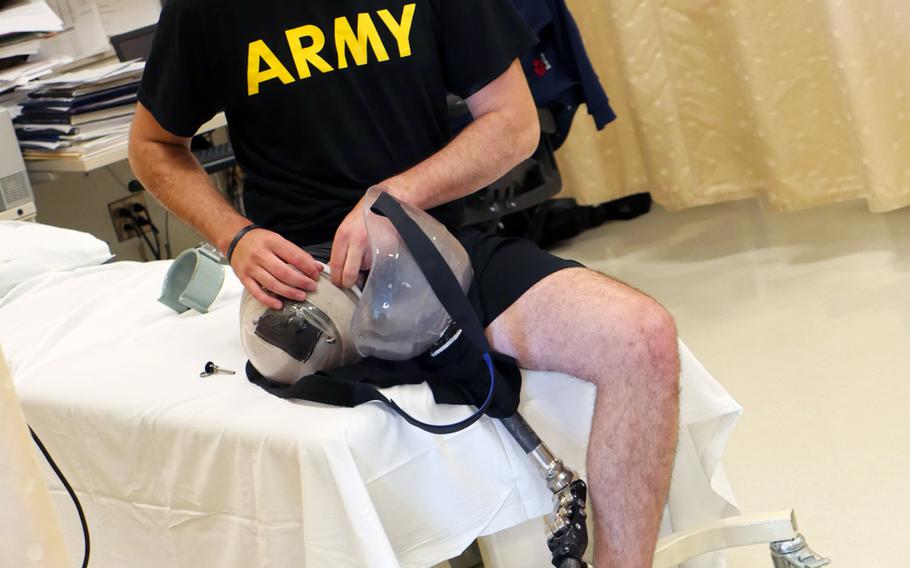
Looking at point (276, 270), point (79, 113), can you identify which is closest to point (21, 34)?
point (79, 113)

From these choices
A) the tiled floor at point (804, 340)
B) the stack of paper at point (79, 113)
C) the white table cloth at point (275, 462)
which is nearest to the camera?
the white table cloth at point (275, 462)

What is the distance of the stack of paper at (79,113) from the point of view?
2455 millimetres

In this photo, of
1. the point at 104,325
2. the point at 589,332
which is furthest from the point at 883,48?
the point at 104,325

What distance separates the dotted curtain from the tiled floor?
0.12m

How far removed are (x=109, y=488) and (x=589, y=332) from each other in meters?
0.69

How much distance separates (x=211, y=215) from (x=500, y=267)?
0.42 meters

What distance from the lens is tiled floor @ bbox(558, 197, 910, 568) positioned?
178 cm

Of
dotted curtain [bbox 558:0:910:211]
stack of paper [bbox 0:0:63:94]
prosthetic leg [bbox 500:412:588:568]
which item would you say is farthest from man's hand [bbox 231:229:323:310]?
dotted curtain [bbox 558:0:910:211]

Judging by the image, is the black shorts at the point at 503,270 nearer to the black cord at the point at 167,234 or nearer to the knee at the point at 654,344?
the knee at the point at 654,344

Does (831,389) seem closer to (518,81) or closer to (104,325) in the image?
(518,81)

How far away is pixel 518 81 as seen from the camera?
1565 millimetres

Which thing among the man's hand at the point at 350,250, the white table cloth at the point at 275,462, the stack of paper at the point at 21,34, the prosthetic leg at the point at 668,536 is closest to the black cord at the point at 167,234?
the stack of paper at the point at 21,34

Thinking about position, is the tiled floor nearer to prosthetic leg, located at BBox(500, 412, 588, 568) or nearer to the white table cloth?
the white table cloth

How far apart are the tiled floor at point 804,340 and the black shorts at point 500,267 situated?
61 cm
